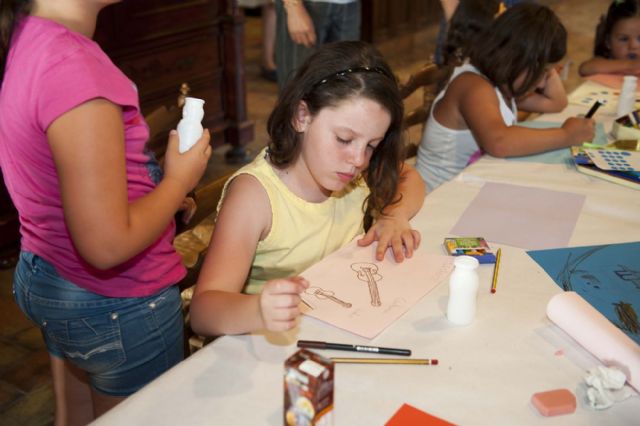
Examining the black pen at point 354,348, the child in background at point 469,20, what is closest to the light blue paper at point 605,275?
the black pen at point 354,348

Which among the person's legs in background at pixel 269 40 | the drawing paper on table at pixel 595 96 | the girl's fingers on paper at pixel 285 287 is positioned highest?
the girl's fingers on paper at pixel 285 287

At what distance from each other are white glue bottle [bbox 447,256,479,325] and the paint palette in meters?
0.87

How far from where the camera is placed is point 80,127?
0.98 meters

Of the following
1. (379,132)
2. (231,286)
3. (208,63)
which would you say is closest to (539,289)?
(379,132)

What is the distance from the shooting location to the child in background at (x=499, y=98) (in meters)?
1.94

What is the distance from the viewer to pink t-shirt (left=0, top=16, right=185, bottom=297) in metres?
1.00

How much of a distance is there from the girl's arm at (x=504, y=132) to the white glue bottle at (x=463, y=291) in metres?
0.89

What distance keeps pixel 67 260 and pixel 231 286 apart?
29 centimetres

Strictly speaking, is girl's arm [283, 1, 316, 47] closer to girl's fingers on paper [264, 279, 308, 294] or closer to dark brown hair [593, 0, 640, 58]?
dark brown hair [593, 0, 640, 58]

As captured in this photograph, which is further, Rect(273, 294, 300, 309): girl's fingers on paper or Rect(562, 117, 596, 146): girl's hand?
Rect(562, 117, 596, 146): girl's hand

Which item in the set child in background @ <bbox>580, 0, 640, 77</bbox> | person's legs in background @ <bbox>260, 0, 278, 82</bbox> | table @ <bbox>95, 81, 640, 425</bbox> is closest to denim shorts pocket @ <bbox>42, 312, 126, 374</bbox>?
table @ <bbox>95, 81, 640, 425</bbox>

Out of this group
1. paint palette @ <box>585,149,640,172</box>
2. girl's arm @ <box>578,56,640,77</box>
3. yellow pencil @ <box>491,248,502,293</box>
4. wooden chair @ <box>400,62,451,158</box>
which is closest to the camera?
yellow pencil @ <box>491,248,502,293</box>

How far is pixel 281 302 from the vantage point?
3.09ft

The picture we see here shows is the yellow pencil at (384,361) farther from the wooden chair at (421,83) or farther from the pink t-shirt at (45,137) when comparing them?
the wooden chair at (421,83)
